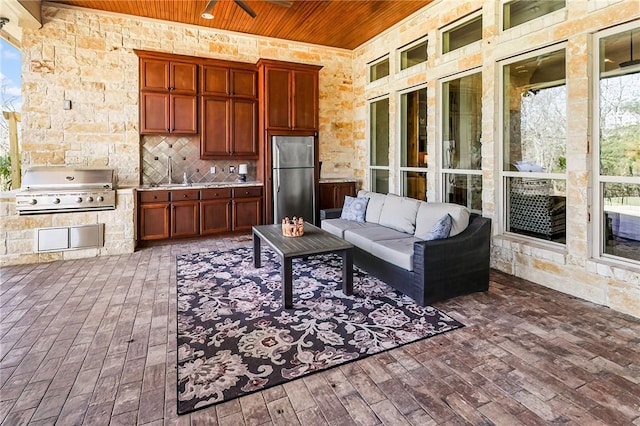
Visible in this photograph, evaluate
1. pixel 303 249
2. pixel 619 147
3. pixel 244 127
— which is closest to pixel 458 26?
pixel 619 147

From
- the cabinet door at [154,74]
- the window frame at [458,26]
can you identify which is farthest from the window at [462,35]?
the cabinet door at [154,74]

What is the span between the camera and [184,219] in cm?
578

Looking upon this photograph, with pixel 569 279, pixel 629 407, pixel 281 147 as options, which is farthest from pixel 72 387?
pixel 281 147

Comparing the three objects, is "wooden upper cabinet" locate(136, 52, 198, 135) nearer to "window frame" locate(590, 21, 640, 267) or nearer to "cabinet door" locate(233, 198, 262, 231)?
"cabinet door" locate(233, 198, 262, 231)

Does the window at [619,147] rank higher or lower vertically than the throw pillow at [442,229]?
higher

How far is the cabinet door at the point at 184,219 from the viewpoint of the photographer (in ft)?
18.7

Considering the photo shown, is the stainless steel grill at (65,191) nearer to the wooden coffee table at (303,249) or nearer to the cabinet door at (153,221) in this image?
the cabinet door at (153,221)

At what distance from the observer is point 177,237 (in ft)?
19.2

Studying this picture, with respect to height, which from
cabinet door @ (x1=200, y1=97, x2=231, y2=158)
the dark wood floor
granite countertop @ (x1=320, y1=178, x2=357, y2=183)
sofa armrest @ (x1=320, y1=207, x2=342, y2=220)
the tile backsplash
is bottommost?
the dark wood floor

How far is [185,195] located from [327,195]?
2.58 m

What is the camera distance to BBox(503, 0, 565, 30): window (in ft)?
12.1

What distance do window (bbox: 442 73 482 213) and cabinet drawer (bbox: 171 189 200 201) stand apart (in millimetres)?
3921

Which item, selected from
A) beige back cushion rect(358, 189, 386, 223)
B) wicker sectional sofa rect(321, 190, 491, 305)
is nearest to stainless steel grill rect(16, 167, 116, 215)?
wicker sectional sofa rect(321, 190, 491, 305)

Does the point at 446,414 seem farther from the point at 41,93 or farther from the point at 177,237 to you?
the point at 41,93
